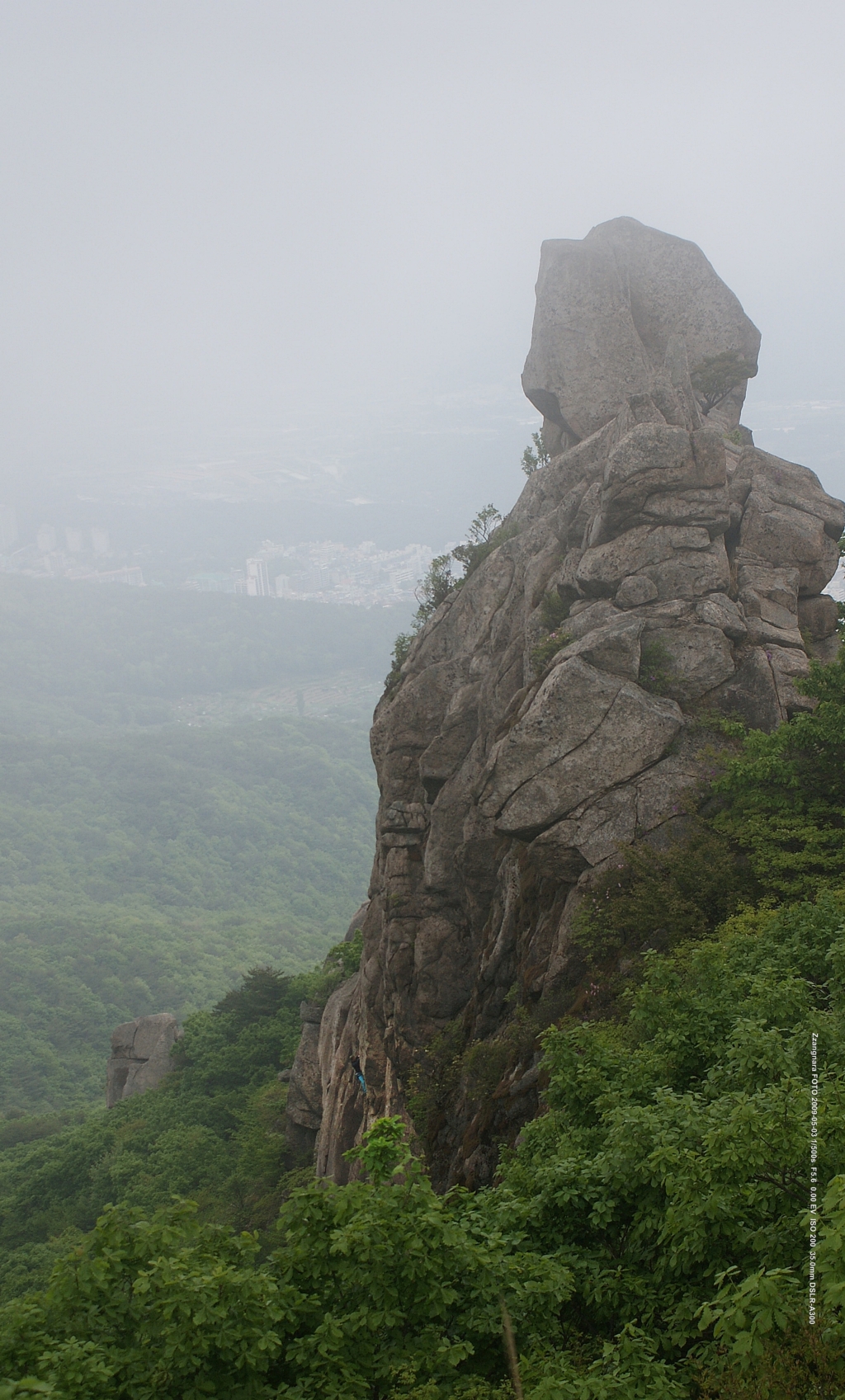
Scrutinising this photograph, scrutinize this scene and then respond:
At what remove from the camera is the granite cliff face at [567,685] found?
54.4ft

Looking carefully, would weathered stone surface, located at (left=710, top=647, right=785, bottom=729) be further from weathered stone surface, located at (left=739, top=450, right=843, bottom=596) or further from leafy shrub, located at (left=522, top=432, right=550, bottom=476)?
leafy shrub, located at (left=522, top=432, right=550, bottom=476)

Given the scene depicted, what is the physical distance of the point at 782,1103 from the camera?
6.98m

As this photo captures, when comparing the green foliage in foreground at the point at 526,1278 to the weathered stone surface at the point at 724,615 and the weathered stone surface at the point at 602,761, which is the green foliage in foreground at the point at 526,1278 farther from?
the weathered stone surface at the point at 724,615

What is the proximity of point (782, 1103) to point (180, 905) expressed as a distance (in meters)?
164

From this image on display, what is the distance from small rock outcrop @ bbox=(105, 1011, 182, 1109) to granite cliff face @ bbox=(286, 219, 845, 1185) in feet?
79.4

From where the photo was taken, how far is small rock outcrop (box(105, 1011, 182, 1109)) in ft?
165

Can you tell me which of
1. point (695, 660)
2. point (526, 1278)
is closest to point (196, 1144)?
point (695, 660)

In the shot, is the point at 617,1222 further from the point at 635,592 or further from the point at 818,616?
the point at 818,616

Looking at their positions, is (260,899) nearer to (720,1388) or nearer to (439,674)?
(439,674)

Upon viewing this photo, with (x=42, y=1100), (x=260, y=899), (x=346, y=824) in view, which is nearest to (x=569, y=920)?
(x=42, y=1100)

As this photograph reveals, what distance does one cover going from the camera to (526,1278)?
7.20m

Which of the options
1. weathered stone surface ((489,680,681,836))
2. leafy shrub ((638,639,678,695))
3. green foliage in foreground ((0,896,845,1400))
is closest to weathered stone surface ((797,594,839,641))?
leafy shrub ((638,639,678,695))

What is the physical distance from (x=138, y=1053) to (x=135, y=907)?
107229 mm

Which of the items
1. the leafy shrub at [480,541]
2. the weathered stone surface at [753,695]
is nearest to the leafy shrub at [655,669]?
the weathered stone surface at [753,695]
